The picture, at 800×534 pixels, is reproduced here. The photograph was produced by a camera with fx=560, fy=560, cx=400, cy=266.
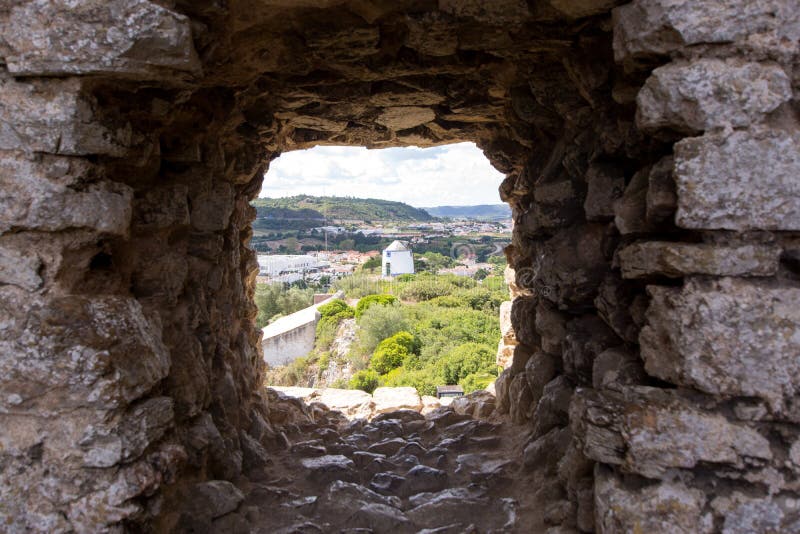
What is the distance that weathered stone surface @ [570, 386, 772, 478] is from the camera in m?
2.11

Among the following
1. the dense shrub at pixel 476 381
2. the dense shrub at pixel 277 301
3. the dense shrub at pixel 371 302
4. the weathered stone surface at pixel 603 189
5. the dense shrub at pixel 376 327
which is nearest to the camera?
the weathered stone surface at pixel 603 189

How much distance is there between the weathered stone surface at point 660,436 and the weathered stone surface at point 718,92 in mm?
1074

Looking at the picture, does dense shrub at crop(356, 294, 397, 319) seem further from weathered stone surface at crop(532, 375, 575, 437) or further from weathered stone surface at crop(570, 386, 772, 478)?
weathered stone surface at crop(570, 386, 772, 478)

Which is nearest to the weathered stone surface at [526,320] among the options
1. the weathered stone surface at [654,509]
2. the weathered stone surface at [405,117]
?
the weathered stone surface at [405,117]

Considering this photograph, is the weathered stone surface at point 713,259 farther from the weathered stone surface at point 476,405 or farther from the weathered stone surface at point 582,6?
the weathered stone surface at point 476,405

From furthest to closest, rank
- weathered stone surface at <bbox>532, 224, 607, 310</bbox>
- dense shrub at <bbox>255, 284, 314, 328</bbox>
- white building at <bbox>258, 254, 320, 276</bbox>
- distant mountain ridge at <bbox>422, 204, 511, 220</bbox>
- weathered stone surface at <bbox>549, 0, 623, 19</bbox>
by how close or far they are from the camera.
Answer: distant mountain ridge at <bbox>422, 204, 511, 220</bbox> → white building at <bbox>258, 254, 320, 276</bbox> → dense shrub at <bbox>255, 284, 314, 328</bbox> → weathered stone surface at <bbox>532, 224, 607, 310</bbox> → weathered stone surface at <bbox>549, 0, 623, 19</bbox>

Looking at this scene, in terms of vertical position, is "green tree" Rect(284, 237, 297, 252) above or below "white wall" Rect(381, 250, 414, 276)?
above

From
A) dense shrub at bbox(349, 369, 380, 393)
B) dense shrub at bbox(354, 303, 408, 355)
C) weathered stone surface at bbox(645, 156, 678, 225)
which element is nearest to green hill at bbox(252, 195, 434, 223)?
dense shrub at bbox(354, 303, 408, 355)

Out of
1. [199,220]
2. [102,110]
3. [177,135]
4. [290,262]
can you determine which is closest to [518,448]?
[199,220]

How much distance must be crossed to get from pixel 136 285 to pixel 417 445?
104 inches

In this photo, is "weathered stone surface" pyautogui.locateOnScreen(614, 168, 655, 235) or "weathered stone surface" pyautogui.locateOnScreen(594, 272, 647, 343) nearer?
"weathered stone surface" pyautogui.locateOnScreen(614, 168, 655, 235)

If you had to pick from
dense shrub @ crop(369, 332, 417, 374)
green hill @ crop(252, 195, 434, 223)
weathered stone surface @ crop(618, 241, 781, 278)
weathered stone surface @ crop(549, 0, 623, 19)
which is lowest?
dense shrub @ crop(369, 332, 417, 374)

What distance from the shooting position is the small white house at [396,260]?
88.1ft

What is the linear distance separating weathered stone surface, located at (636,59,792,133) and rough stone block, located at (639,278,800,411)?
61 centimetres
